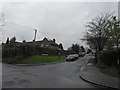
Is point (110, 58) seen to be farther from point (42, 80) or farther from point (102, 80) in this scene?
point (42, 80)

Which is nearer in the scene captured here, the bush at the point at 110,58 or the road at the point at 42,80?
the road at the point at 42,80

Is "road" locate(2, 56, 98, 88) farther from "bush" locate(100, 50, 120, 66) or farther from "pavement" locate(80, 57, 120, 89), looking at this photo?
"bush" locate(100, 50, 120, 66)

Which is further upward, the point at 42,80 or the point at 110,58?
the point at 110,58

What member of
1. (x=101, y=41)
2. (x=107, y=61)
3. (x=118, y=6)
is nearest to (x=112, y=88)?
(x=107, y=61)

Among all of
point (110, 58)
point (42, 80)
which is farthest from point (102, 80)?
point (110, 58)

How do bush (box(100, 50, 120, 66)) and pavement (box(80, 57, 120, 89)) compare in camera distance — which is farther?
bush (box(100, 50, 120, 66))

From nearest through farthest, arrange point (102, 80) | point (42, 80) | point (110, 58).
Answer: point (102, 80) < point (42, 80) < point (110, 58)

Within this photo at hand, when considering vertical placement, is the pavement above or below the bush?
below

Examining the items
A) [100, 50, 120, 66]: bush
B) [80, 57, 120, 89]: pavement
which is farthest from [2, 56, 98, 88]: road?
[100, 50, 120, 66]: bush

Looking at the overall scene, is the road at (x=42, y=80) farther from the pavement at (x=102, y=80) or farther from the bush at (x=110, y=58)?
the bush at (x=110, y=58)

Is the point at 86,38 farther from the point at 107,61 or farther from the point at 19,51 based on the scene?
the point at 19,51

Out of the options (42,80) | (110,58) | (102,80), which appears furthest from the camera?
(110,58)

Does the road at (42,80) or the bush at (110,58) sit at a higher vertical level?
the bush at (110,58)

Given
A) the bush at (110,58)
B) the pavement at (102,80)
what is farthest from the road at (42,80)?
the bush at (110,58)
